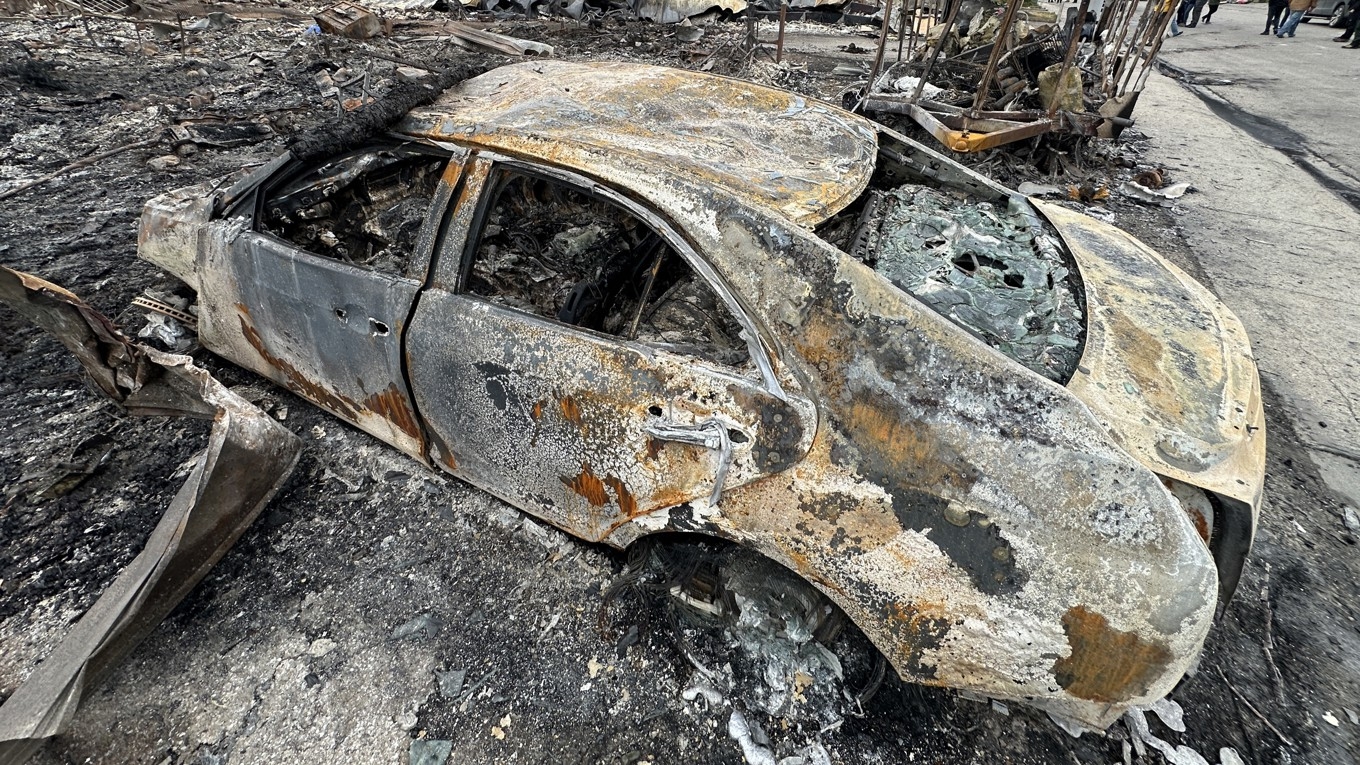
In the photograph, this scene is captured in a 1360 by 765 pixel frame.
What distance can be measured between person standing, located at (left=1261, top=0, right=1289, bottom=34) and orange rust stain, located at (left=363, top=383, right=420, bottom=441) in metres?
20.6

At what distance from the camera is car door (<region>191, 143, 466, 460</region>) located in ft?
7.20

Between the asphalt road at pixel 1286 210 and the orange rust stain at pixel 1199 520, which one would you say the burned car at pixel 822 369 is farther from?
the asphalt road at pixel 1286 210

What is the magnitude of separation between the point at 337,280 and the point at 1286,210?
7413mm

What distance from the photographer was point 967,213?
2.38 meters

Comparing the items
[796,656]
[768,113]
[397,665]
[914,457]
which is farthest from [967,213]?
[397,665]

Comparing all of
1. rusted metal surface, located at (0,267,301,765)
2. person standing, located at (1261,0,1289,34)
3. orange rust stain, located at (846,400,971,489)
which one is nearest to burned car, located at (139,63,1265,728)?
orange rust stain, located at (846,400,971,489)

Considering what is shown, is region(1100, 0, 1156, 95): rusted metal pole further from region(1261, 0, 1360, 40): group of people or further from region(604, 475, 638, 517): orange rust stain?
region(1261, 0, 1360, 40): group of people

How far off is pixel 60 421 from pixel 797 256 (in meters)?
3.60

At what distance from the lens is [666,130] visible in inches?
83.9

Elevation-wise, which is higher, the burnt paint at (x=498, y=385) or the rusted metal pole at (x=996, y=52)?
the rusted metal pole at (x=996, y=52)

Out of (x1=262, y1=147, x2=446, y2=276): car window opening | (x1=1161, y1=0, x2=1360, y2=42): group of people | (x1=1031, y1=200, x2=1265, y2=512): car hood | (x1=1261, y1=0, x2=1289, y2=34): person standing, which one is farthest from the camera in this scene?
(x1=1261, y1=0, x2=1289, y2=34): person standing

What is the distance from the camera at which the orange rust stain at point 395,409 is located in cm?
230

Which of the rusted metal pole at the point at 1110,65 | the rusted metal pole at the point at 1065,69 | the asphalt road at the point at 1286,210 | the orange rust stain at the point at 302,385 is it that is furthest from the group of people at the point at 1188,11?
the orange rust stain at the point at 302,385

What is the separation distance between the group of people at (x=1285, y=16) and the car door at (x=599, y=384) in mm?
16245
